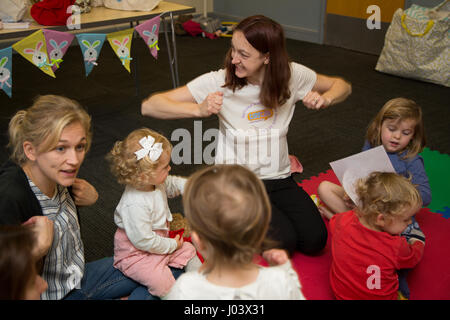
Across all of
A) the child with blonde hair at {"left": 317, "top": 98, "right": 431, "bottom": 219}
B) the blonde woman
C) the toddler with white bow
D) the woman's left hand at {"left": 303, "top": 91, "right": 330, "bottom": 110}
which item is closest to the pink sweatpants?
the toddler with white bow

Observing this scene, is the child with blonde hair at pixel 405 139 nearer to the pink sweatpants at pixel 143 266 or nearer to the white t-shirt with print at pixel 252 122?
the white t-shirt with print at pixel 252 122

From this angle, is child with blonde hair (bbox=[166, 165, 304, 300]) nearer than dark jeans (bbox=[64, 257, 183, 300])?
Yes

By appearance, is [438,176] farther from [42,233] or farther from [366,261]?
[42,233]

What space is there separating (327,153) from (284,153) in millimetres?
1064

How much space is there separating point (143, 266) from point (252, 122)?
0.82 metres

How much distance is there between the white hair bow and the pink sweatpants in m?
0.34

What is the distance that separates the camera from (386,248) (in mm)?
1619

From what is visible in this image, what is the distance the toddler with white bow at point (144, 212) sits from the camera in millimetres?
1603

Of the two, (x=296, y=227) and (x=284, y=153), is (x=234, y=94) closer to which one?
(x=284, y=153)

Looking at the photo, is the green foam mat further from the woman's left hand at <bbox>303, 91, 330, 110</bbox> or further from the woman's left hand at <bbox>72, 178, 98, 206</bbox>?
the woman's left hand at <bbox>72, 178, 98, 206</bbox>

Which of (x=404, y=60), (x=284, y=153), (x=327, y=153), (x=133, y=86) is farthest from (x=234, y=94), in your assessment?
(x=404, y=60)

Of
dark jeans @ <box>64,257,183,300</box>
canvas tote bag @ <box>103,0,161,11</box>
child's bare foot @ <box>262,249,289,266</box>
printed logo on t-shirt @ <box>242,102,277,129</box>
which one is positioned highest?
canvas tote bag @ <box>103,0,161,11</box>

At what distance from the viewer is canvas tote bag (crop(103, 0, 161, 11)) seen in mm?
3664

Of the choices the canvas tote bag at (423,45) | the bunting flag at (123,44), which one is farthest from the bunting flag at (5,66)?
the canvas tote bag at (423,45)
